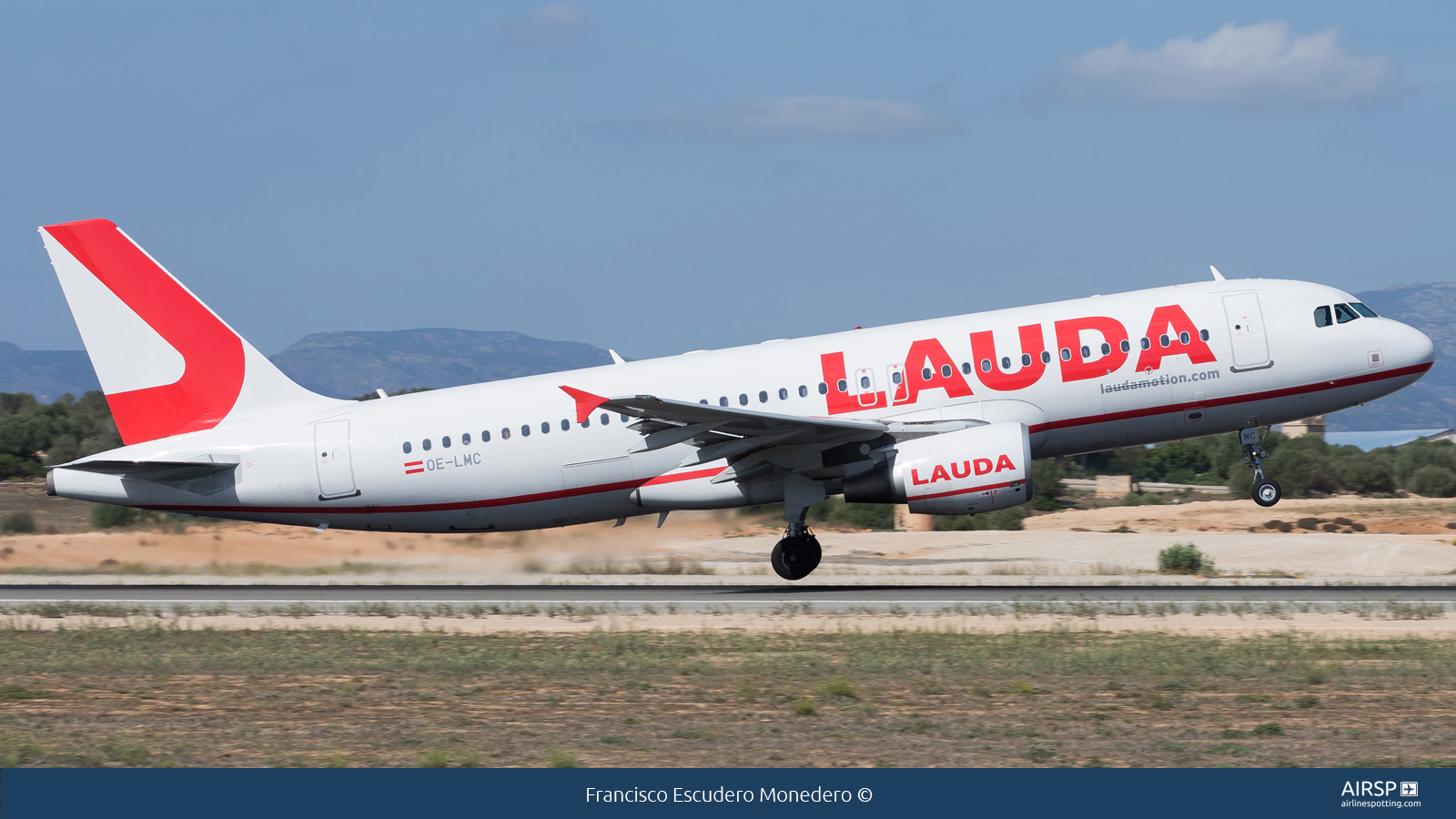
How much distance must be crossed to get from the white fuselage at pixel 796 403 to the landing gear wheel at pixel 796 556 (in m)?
2.81

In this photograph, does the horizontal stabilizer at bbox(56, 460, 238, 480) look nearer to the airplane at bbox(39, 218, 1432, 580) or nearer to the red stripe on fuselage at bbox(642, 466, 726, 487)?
the airplane at bbox(39, 218, 1432, 580)

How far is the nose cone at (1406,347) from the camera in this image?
979 inches

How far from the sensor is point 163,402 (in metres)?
27.3

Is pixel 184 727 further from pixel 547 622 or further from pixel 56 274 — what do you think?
pixel 56 274

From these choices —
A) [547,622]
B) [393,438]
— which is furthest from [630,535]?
[547,622]

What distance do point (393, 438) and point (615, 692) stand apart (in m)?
13.2

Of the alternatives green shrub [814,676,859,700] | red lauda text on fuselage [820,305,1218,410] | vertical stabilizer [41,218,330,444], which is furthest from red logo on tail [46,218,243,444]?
green shrub [814,676,859,700]

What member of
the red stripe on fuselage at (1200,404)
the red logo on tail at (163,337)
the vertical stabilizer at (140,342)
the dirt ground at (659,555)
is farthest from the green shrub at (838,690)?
the red logo on tail at (163,337)

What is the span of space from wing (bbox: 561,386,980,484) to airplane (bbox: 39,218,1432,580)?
52 millimetres

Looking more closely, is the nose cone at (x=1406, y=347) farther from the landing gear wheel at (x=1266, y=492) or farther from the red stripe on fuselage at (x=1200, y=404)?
the landing gear wheel at (x=1266, y=492)

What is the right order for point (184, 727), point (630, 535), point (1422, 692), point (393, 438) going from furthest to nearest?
point (630, 535) → point (393, 438) → point (1422, 692) → point (184, 727)

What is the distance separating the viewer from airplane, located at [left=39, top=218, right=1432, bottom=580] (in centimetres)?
2441

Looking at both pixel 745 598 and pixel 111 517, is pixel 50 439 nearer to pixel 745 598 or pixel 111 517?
pixel 111 517

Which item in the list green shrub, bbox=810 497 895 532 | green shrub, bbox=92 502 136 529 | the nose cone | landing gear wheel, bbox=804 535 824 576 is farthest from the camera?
green shrub, bbox=810 497 895 532
